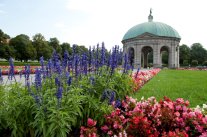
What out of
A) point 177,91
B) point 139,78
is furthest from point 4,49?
point 177,91

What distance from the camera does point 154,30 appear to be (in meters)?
53.2

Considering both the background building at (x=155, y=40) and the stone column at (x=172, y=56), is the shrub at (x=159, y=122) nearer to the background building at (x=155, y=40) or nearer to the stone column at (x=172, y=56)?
the background building at (x=155, y=40)

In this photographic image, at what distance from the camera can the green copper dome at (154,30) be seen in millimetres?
53269

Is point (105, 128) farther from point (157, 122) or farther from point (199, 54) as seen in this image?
point (199, 54)

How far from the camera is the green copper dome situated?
53.3m

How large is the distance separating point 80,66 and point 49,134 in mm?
1791

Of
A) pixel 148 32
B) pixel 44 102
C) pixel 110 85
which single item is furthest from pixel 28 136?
pixel 148 32

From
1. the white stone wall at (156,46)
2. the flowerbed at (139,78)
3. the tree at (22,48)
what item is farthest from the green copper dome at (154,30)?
the flowerbed at (139,78)

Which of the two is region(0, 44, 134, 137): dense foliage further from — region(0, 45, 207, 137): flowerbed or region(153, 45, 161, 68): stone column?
region(153, 45, 161, 68): stone column

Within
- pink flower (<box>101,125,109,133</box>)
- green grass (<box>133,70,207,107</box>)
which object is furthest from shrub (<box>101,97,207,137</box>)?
green grass (<box>133,70,207,107</box>)

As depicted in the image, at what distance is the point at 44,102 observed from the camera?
3.61 m

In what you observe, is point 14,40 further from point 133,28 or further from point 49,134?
point 49,134

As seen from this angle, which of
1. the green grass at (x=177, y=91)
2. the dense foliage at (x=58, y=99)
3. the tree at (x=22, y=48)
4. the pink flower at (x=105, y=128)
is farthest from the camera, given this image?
the tree at (x=22, y=48)

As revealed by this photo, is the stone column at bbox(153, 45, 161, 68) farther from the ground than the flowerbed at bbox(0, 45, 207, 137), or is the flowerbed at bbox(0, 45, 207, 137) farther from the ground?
the stone column at bbox(153, 45, 161, 68)
